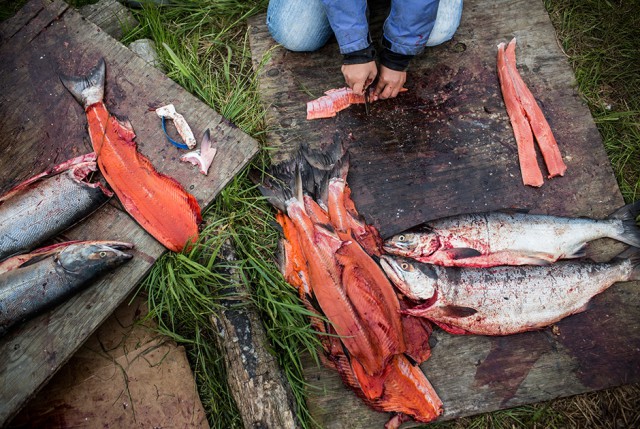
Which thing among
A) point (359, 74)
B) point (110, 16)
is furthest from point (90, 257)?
point (110, 16)

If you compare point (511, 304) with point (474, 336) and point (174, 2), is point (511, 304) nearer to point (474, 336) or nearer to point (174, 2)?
point (474, 336)

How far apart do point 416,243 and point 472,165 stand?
0.82 metres

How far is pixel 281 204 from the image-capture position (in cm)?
312

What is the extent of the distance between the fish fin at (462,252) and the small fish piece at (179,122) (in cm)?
188

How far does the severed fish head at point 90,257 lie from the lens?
2.76 metres

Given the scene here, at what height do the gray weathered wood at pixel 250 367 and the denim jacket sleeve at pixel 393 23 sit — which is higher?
the denim jacket sleeve at pixel 393 23

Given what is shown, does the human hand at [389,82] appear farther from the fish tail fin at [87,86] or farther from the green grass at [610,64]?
the fish tail fin at [87,86]

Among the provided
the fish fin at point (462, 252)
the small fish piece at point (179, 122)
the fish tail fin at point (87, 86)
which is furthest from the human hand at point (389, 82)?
the fish tail fin at point (87, 86)

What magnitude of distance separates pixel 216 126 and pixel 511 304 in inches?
91.0

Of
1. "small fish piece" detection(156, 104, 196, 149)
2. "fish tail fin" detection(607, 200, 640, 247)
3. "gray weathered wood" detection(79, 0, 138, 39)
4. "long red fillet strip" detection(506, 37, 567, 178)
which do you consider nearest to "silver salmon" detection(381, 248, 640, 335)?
"fish tail fin" detection(607, 200, 640, 247)

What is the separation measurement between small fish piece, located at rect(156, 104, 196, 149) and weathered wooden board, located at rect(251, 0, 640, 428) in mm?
605

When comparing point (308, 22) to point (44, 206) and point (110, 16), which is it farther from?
point (44, 206)

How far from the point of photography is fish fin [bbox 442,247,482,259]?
2.95 m

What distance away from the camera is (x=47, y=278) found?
275 cm
